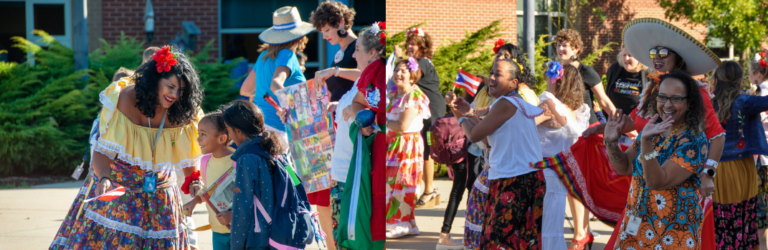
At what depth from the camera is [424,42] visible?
292cm

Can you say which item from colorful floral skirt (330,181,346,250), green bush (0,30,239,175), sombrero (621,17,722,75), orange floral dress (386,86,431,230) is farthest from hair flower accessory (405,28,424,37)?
green bush (0,30,239,175)

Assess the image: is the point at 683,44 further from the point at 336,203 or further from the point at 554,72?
the point at 336,203

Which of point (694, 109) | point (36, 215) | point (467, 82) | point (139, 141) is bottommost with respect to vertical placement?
point (36, 215)

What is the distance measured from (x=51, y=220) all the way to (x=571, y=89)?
15.2 feet

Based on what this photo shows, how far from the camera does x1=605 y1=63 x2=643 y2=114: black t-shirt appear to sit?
3.52 m

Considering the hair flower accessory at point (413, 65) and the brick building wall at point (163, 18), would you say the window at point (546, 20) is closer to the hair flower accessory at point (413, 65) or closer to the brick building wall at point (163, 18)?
the hair flower accessory at point (413, 65)

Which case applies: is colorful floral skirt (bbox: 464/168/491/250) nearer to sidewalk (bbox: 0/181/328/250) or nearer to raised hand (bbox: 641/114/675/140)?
raised hand (bbox: 641/114/675/140)

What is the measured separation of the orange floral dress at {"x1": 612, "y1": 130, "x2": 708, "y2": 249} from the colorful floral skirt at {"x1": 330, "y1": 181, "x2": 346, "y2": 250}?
4.49ft

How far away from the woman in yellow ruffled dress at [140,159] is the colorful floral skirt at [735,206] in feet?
10.4

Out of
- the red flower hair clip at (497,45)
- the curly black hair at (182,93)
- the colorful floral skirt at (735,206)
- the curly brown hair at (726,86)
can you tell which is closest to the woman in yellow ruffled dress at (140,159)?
the curly black hair at (182,93)

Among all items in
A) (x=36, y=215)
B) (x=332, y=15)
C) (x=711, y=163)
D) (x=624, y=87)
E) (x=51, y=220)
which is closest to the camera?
(x=332, y=15)

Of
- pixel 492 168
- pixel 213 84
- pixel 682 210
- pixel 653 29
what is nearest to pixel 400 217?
pixel 492 168

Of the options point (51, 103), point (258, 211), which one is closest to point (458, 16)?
point (258, 211)

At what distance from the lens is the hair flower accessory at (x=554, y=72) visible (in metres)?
3.45
